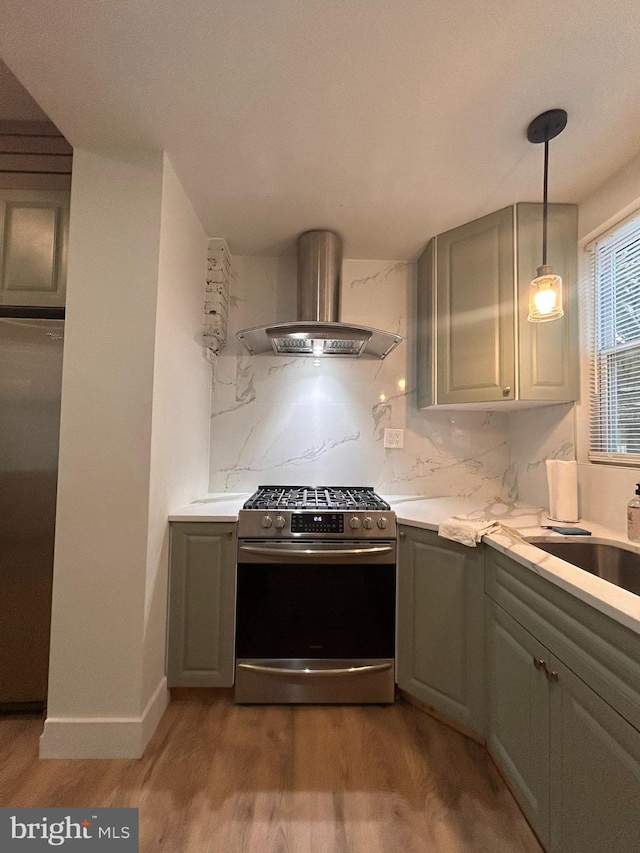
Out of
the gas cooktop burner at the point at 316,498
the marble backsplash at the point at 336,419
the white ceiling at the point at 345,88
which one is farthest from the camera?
the marble backsplash at the point at 336,419

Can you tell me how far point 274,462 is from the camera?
7.95ft

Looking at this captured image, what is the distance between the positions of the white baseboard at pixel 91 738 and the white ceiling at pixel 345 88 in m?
2.31

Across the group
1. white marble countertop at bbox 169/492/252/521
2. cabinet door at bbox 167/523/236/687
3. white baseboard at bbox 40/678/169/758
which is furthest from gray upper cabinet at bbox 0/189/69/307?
white baseboard at bbox 40/678/169/758

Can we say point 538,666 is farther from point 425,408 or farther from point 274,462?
point 274,462

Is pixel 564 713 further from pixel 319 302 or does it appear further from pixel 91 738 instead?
pixel 319 302

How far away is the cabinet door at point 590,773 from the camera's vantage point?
771 millimetres

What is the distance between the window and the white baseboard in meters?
2.29

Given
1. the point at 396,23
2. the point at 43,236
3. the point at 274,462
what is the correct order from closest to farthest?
the point at 396,23
the point at 43,236
the point at 274,462

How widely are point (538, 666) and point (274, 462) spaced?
1.69 metres

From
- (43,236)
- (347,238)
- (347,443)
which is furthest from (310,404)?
(43,236)

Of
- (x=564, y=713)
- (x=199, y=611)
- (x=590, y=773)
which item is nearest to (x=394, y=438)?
(x=199, y=611)

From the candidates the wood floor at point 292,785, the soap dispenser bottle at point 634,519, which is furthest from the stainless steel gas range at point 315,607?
the soap dispenser bottle at point 634,519

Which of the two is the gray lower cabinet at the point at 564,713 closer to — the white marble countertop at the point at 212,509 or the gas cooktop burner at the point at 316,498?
the gas cooktop burner at the point at 316,498

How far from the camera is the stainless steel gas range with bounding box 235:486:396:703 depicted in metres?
1.72
